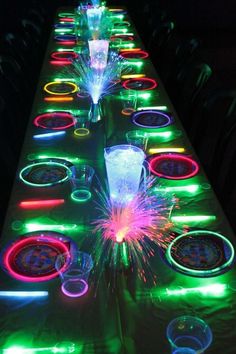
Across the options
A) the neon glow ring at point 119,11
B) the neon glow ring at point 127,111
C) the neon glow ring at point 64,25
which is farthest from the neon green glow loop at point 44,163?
the neon glow ring at point 119,11

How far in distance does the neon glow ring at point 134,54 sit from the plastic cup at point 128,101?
0.92 meters

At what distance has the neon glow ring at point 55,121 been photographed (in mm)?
2451

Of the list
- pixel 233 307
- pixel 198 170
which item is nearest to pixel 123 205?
A: pixel 233 307

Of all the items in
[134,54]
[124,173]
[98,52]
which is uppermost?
[124,173]

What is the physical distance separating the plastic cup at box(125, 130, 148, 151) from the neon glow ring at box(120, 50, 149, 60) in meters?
1.64

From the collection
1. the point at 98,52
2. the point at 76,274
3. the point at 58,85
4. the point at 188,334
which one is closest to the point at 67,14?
the point at 58,85

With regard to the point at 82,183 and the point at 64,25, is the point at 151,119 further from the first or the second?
the point at 64,25

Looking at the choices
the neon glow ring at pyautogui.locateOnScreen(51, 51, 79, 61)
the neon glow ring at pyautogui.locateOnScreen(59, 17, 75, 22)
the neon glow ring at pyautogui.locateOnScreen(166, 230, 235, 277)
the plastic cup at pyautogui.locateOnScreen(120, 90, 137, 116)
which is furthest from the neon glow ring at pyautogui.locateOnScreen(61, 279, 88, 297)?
the neon glow ring at pyautogui.locateOnScreen(59, 17, 75, 22)

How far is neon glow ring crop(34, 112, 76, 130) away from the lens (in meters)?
2.45

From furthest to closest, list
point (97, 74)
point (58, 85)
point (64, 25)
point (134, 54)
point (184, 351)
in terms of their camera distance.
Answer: point (64, 25), point (134, 54), point (58, 85), point (97, 74), point (184, 351)

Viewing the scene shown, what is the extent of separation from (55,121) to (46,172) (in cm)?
58

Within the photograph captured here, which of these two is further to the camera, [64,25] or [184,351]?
[64,25]

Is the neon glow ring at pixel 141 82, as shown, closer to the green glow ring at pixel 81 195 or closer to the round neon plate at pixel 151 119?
the round neon plate at pixel 151 119

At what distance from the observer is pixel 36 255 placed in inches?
58.9
